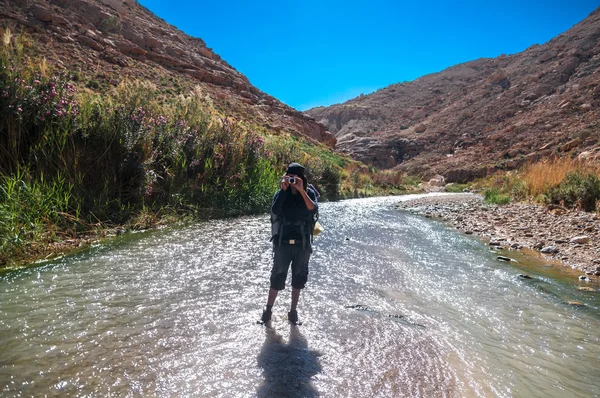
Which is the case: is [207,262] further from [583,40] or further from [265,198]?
[583,40]

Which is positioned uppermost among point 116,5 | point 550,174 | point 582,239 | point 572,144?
point 116,5

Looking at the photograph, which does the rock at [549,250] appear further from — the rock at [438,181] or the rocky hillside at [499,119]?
the rock at [438,181]

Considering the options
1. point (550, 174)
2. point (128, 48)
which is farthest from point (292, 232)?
point (128, 48)

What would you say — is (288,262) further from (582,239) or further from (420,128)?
(420,128)

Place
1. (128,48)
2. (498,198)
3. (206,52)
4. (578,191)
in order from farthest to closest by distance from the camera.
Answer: (206,52) < (128,48) < (498,198) < (578,191)

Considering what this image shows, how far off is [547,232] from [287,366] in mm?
8330

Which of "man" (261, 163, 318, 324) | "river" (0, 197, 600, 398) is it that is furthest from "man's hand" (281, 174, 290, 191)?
"river" (0, 197, 600, 398)

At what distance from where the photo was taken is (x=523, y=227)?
941cm

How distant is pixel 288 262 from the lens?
380 centimetres

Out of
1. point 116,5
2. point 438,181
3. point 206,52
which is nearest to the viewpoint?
point 438,181

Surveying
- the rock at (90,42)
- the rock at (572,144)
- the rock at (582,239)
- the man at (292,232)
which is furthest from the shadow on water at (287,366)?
the rock at (90,42)

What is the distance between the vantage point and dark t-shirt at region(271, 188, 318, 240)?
12.2ft

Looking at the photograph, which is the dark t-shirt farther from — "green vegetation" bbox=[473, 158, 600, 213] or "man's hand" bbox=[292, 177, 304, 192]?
"green vegetation" bbox=[473, 158, 600, 213]

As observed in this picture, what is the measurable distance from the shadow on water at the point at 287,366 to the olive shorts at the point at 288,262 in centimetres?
49
